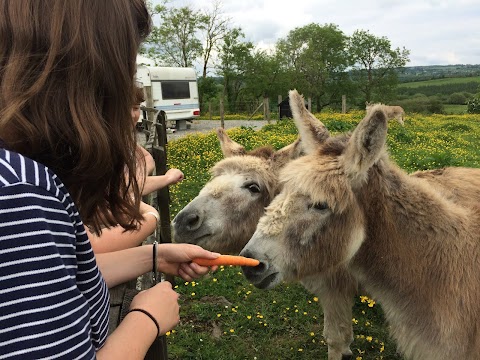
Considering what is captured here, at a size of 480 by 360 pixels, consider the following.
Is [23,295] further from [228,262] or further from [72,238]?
[228,262]

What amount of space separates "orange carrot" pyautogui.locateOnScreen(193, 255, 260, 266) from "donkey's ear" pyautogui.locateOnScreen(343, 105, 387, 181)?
0.77 metres

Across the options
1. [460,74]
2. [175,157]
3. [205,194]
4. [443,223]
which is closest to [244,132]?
[175,157]

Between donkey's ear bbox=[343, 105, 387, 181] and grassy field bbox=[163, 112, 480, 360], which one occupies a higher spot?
donkey's ear bbox=[343, 105, 387, 181]

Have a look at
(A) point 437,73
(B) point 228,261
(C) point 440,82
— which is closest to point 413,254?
(B) point 228,261

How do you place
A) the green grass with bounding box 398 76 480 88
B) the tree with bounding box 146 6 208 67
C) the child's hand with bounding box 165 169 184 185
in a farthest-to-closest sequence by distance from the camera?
the green grass with bounding box 398 76 480 88, the tree with bounding box 146 6 208 67, the child's hand with bounding box 165 169 184 185

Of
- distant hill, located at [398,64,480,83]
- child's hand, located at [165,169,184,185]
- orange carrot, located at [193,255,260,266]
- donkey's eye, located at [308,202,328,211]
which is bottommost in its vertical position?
orange carrot, located at [193,255,260,266]

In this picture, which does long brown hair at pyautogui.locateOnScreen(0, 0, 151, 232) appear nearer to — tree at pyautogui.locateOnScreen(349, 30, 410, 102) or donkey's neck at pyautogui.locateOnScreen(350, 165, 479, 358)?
donkey's neck at pyautogui.locateOnScreen(350, 165, 479, 358)

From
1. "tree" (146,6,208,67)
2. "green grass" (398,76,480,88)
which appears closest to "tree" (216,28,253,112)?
"tree" (146,6,208,67)

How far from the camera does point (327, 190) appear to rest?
87.4 inches

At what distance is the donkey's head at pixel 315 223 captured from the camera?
2.23 metres

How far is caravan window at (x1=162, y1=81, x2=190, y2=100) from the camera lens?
24.2 meters

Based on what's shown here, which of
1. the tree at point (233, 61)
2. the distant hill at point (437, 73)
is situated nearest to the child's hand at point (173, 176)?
the tree at point (233, 61)

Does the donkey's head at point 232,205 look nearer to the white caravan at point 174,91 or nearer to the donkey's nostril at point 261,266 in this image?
the donkey's nostril at point 261,266

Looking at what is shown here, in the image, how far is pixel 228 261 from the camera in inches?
74.6
